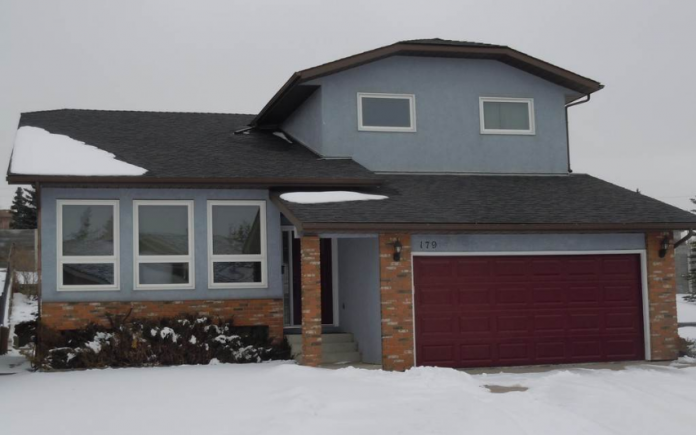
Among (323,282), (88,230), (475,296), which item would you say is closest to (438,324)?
(475,296)

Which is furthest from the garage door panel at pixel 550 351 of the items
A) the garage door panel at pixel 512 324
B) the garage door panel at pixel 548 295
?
the garage door panel at pixel 548 295

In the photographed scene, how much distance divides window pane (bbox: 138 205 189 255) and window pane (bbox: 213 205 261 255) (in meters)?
0.60

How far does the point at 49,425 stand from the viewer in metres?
9.24

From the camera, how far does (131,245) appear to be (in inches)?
570

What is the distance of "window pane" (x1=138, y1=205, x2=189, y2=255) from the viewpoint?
1462cm

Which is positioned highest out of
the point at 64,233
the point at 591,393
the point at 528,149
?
the point at 528,149

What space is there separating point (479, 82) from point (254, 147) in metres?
5.18

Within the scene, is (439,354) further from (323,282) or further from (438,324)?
(323,282)

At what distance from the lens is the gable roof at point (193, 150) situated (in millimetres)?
14391

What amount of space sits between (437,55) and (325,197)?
4639mm

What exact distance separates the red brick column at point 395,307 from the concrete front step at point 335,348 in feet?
5.39

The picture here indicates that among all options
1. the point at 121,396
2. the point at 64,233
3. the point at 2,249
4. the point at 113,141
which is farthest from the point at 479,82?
the point at 2,249

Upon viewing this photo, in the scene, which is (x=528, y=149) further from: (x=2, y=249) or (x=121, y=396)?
(x=2, y=249)

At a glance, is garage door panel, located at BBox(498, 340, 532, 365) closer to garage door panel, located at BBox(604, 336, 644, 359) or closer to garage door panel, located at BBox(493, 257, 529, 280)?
garage door panel, located at BBox(493, 257, 529, 280)
